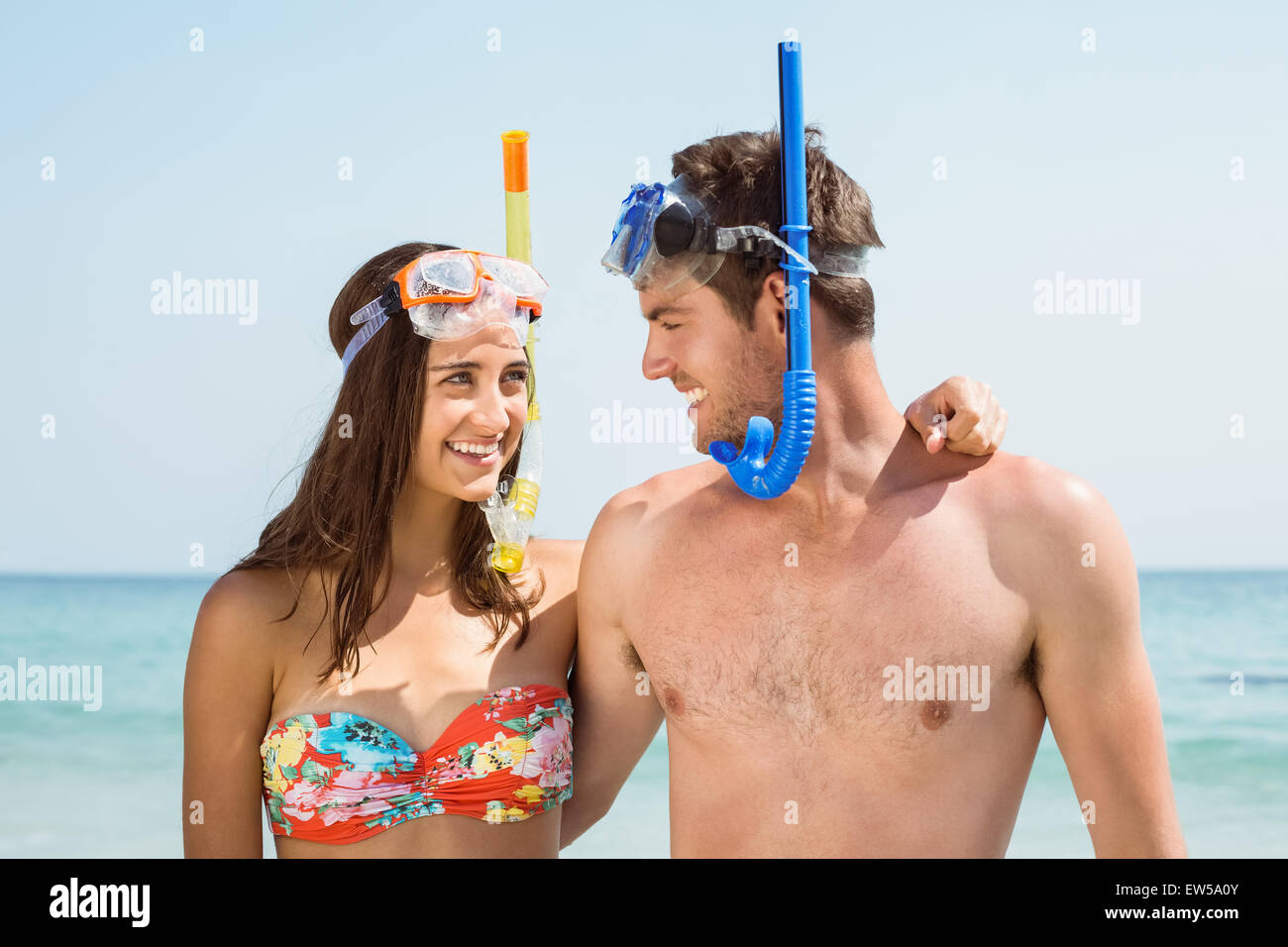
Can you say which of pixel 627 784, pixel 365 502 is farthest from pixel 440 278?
pixel 627 784

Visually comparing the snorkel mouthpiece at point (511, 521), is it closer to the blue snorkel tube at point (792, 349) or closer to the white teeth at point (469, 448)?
the white teeth at point (469, 448)

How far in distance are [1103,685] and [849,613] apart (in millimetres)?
Answer: 512

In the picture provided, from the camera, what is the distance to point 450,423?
2.62 meters

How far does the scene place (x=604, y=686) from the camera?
2756 mm

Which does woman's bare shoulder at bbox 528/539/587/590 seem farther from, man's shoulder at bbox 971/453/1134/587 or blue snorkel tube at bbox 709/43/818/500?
man's shoulder at bbox 971/453/1134/587

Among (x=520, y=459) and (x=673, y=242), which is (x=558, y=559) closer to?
(x=520, y=459)

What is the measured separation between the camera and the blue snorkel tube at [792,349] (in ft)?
7.63

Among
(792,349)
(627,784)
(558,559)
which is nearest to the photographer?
(792,349)

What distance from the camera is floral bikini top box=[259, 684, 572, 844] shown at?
245cm

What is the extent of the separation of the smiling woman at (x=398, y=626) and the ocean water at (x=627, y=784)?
18.6 feet

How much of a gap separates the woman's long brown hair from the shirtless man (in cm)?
31

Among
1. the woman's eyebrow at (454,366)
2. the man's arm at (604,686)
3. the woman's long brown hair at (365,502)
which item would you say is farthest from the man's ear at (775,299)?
the woman's long brown hair at (365,502)

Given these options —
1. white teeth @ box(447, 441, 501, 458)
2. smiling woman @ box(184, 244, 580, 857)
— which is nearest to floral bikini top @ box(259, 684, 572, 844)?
smiling woman @ box(184, 244, 580, 857)

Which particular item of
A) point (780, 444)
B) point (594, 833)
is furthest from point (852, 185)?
point (594, 833)
